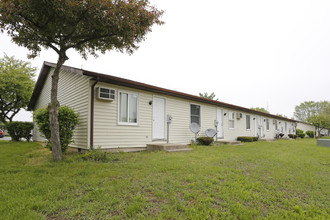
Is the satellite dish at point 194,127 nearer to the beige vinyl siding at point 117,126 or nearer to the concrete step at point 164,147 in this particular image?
the concrete step at point 164,147

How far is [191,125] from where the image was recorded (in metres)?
9.25

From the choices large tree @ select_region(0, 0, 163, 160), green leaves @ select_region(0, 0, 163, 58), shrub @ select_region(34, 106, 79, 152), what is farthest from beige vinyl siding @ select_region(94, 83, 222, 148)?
green leaves @ select_region(0, 0, 163, 58)

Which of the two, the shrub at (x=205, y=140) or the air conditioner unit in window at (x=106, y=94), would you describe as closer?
the air conditioner unit in window at (x=106, y=94)

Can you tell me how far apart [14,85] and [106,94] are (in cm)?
1342

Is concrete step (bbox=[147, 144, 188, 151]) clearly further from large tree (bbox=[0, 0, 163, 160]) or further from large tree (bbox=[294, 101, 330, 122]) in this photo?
large tree (bbox=[294, 101, 330, 122])

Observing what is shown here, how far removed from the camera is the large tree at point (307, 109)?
54.6 meters

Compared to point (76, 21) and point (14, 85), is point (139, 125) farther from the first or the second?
point (14, 85)

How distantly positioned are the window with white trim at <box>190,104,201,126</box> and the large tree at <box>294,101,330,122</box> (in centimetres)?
5788

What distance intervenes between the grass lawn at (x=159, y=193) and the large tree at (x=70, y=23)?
174cm

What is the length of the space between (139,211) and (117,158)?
9.95 feet

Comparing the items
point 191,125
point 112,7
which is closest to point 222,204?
point 112,7

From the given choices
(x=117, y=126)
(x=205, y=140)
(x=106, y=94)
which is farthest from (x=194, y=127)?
(x=106, y=94)

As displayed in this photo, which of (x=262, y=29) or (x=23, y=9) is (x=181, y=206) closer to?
(x=23, y=9)

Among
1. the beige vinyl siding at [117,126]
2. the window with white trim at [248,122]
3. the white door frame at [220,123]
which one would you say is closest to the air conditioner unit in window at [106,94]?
the beige vinyl siding at [117,126]
